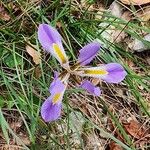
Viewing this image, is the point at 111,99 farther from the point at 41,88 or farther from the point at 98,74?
the point at 98,74

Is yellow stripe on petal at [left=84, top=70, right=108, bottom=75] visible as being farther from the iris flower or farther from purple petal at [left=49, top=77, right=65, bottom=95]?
purple petal at [left=49, top=77, right=65, bottom=95]

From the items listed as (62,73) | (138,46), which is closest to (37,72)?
(62,73)

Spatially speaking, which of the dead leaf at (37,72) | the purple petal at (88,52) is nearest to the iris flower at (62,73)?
the purple petal at (88,52)

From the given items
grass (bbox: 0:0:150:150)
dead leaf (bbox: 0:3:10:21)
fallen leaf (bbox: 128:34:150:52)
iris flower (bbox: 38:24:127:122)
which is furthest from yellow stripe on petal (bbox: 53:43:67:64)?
fallen leaf (bbox: 128:34:150:52)

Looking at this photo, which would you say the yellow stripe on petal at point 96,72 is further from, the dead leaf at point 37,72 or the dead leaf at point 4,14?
the dead leaf at point 4,14

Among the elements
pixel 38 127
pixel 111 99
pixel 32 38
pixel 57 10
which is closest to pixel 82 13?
pixel 57 10

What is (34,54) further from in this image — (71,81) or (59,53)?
(59,53)

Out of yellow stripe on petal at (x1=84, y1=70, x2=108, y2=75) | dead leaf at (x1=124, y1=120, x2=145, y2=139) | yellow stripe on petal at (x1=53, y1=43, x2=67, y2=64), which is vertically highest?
yellow stripe on petal at (x1=53, y1=43, x2=67, y2=64)
